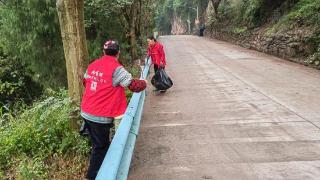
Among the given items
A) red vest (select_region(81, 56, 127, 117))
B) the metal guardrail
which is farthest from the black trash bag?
red vest (select_region(81, 56, 127, 117))

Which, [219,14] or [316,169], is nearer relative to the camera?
[316,169]

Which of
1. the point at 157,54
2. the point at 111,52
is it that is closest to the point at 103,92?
the point at 111,52

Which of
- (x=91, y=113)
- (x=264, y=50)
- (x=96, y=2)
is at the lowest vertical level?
(x=264, y=50)

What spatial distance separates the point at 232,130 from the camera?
330 inches

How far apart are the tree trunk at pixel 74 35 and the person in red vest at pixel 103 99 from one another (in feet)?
4.85

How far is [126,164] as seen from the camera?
5.66m

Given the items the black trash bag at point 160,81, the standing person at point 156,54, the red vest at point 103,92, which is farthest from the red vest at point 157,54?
the red vest at point 103,92

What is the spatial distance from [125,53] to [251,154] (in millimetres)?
16437

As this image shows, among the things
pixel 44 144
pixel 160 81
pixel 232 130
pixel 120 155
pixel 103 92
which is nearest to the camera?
pixel 120 155

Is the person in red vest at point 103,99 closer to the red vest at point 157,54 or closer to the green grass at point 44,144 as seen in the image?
the green grass at point 44,144

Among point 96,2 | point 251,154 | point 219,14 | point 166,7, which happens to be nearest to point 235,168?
point 251,154

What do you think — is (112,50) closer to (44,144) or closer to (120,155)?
(120,155)

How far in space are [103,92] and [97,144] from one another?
2.26ft

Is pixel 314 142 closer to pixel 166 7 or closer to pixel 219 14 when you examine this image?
pixel 219 14
